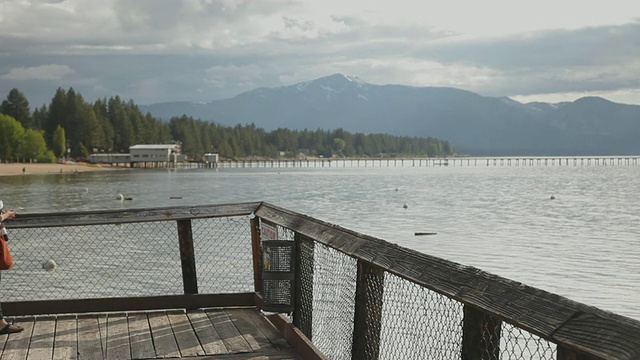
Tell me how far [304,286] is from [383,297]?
6.16ft

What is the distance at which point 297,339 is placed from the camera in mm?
7121

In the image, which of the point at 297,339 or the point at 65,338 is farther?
the point at 65,338

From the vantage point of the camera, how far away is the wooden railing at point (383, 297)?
2.86m

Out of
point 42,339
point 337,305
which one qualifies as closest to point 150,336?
point 42,339

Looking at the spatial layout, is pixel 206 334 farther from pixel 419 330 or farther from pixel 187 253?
pixel 419 330

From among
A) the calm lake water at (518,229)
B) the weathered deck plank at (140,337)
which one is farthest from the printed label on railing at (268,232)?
the calm lake water at (518,229)

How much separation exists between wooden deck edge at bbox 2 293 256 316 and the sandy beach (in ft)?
456

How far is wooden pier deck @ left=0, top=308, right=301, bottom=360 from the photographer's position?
7.07 m

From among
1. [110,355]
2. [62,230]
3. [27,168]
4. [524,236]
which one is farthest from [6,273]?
[27,168]

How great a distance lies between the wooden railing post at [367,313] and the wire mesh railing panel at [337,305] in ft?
1.84

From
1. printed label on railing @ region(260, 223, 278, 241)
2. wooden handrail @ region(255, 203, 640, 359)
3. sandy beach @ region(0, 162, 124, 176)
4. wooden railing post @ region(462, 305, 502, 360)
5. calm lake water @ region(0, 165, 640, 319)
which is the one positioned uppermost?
wooden handrail @ region(255, 203, 640, 359)

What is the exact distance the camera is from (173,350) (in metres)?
7.16

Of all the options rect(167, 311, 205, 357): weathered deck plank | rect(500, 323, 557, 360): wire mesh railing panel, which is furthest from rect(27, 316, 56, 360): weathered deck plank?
rect(500, 323, 557, 360): wire mesh railing panel

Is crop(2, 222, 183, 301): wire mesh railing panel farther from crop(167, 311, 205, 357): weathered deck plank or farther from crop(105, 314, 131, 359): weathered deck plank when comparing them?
crop(167, 311, 205, 357): weathered deck plank
